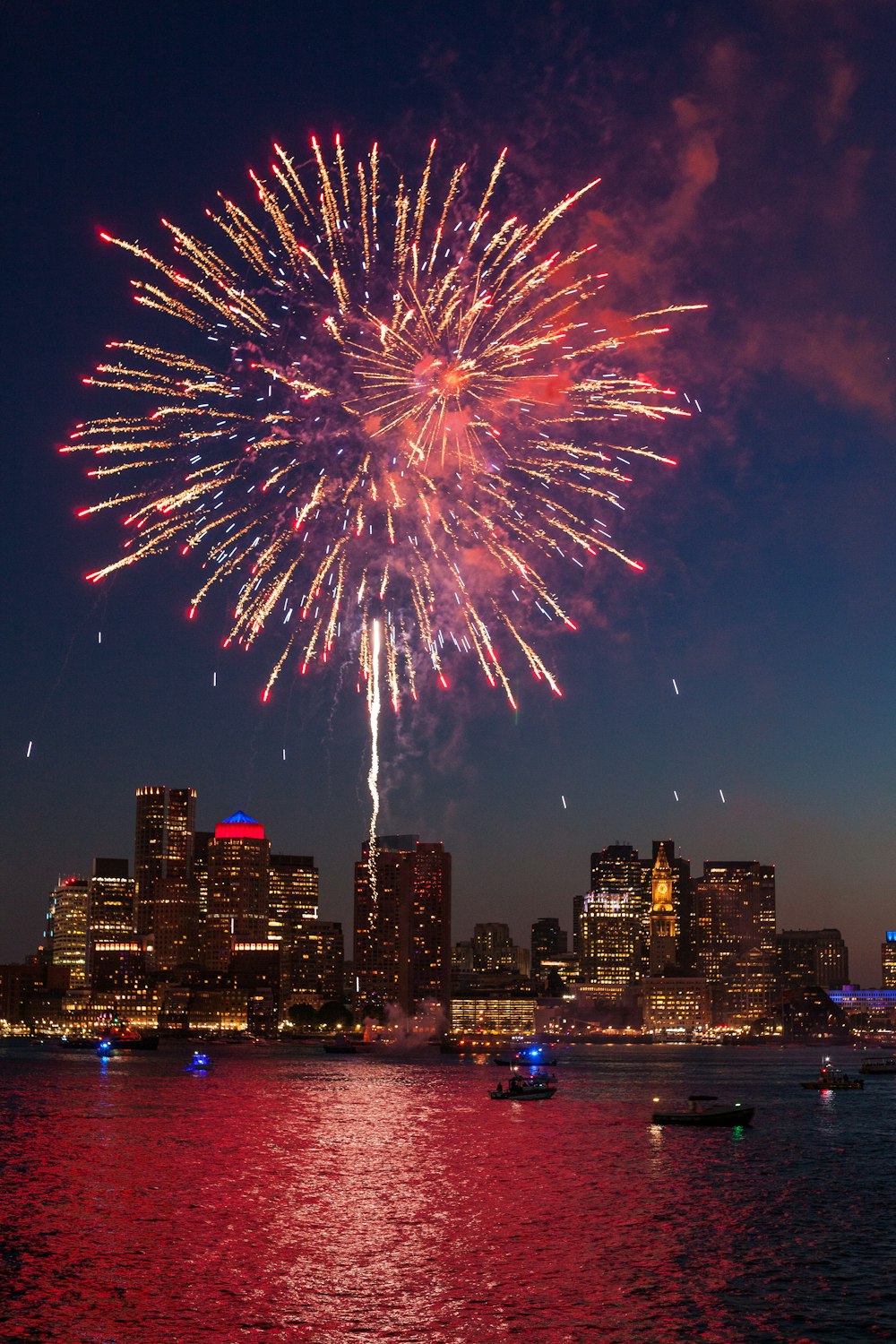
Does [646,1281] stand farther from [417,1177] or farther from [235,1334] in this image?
[417,1177]

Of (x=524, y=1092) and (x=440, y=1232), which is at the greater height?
(x=440, y=1232)

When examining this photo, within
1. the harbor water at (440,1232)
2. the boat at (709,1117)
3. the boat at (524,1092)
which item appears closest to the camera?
the harbor water at (440,1232)

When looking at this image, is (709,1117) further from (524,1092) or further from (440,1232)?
(440,1232)

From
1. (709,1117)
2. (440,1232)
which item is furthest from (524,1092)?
(440,1232)

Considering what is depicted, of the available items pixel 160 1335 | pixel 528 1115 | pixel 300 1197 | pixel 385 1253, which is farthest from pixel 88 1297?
pixel 528 1115

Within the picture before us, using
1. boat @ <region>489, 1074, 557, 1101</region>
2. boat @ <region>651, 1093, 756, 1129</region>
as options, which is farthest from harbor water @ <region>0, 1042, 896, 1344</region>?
boat @ <region>489, 1074, 557, 1101</region>

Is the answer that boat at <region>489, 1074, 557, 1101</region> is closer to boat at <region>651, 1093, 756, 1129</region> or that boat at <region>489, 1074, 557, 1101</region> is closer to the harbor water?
the harbor water

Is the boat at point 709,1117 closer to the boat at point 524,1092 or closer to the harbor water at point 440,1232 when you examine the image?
the harbor water at point 440,1232

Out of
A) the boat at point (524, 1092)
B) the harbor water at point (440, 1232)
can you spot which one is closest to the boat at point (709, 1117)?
the harbor water at point (440, 1232)
